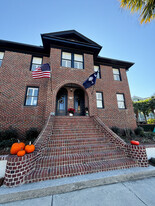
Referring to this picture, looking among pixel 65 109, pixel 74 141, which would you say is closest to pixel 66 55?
pixel 65 109

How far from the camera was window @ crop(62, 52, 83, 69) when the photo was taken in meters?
7.62

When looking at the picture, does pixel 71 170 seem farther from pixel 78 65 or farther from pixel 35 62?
pixel 35 62

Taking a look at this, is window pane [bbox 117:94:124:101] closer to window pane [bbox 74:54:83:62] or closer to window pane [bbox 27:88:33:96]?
window pane [bbox 74:54:83:62]

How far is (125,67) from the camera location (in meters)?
10.1

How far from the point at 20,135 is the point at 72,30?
32.3ft

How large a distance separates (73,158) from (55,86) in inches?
201

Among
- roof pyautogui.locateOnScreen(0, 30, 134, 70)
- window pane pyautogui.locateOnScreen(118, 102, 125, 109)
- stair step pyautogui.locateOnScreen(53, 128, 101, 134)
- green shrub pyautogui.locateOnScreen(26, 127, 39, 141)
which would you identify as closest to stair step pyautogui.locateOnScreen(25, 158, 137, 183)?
stair step pyautogui.locateOnScreen(53, 128, 101, 134)

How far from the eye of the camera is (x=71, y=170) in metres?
2.55

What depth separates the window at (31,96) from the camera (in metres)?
6.90

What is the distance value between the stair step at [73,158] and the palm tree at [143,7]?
5.53 m

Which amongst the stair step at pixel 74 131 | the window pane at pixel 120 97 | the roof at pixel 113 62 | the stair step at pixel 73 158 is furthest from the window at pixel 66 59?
A: the stair step at pixel 73 158

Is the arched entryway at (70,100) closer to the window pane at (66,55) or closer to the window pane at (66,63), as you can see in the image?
the window pane at (66,63)

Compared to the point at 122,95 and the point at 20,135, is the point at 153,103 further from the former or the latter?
the point at 20,135

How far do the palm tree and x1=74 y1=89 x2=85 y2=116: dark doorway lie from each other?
597cm
